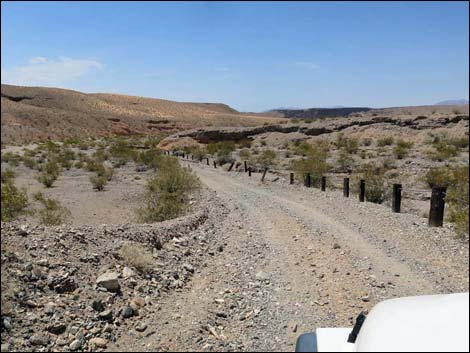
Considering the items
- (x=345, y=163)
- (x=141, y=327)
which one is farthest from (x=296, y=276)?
(x=345, y=163)

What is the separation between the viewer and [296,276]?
20.2 feet

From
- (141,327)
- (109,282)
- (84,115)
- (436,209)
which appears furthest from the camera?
(84,115)

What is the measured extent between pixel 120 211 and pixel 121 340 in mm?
10439

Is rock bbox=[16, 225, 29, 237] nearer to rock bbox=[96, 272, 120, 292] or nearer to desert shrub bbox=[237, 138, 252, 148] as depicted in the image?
rock bbox=[96, 272, 120, 292]

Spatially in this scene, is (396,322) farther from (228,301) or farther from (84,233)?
(84,233)

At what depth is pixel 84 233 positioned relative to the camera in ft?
21.7

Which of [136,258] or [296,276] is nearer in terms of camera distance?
[136,258]

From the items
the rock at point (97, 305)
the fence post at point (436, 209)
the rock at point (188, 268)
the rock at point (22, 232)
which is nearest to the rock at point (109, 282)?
the rock at point (97, 305)

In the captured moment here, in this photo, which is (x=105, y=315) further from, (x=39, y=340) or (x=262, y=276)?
(x=262, y=276)

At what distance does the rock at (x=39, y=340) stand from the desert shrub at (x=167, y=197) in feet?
21.2

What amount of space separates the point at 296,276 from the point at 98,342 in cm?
304

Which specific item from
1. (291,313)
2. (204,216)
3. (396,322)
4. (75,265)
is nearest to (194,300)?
(291,313)

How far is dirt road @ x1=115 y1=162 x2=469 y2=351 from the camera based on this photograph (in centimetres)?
401

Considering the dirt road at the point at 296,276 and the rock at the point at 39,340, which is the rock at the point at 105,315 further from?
the rock at the point at 39,340
